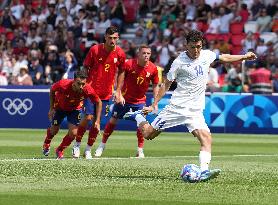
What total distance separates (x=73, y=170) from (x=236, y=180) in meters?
2.62

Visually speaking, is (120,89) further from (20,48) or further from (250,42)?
(20,48)

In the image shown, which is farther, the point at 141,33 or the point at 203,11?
the point at 141,33

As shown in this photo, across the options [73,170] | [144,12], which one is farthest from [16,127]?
[73,170]

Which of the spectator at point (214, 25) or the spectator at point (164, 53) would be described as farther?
the spectator at point (214, 25)

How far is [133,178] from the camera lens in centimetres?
1448

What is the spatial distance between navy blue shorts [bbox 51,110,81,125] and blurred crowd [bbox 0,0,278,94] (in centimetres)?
1306

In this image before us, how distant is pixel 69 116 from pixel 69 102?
314mm

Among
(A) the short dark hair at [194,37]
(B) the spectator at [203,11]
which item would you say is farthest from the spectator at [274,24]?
(A) the short dark hair at [194,37]

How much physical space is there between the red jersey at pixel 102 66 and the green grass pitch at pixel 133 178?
4.39 feet

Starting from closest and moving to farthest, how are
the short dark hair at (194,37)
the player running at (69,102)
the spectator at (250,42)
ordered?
the short dark hair at (194,37) < the player running at (69,102) < the spectator at (250,42)

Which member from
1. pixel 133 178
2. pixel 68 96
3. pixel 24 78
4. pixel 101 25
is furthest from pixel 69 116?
pixel 101 25

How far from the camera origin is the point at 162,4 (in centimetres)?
3941

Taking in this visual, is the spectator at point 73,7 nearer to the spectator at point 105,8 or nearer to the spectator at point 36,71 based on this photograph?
the spectator at point 105,8

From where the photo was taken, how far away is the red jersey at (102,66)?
1948 centimetres
